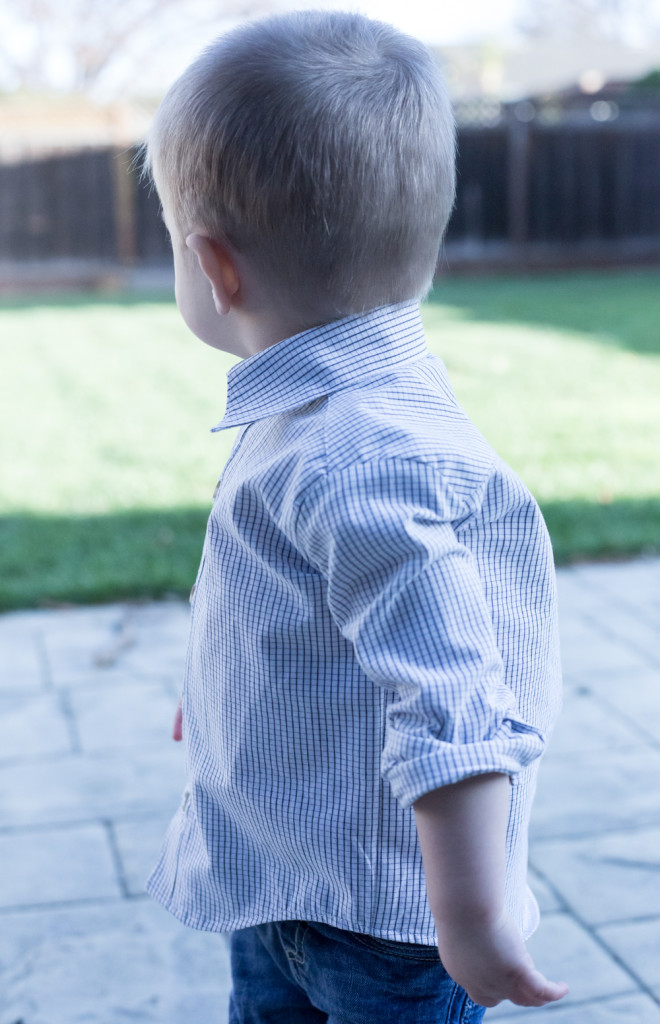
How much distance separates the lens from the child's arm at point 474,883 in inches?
36.8

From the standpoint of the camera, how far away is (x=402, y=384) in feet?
3.60

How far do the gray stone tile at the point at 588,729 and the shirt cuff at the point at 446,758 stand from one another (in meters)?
1.77

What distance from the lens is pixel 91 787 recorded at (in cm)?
251

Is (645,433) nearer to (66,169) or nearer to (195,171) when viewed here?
(195,171)

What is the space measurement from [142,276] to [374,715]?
14.1m

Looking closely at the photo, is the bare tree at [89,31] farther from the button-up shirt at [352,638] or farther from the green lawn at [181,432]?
the button-up shirt at [352,638]

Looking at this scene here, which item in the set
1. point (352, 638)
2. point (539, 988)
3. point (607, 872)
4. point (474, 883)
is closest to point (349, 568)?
point (352, 638)

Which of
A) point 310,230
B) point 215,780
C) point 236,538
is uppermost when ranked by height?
point 310,230

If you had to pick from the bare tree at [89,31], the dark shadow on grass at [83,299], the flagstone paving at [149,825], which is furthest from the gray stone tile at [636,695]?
the bare tree at [89,31]

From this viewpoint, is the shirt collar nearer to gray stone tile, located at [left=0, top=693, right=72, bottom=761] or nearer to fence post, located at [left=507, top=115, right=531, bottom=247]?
gray stone tile, located at [left=0, top=693, right=72, bottom=761]

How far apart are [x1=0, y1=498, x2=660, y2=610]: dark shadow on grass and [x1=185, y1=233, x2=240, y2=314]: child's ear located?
8.54 feet

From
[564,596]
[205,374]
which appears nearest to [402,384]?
[564,596]

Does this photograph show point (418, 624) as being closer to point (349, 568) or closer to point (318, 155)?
point (349, 568)

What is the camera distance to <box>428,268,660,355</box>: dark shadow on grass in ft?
30.4
